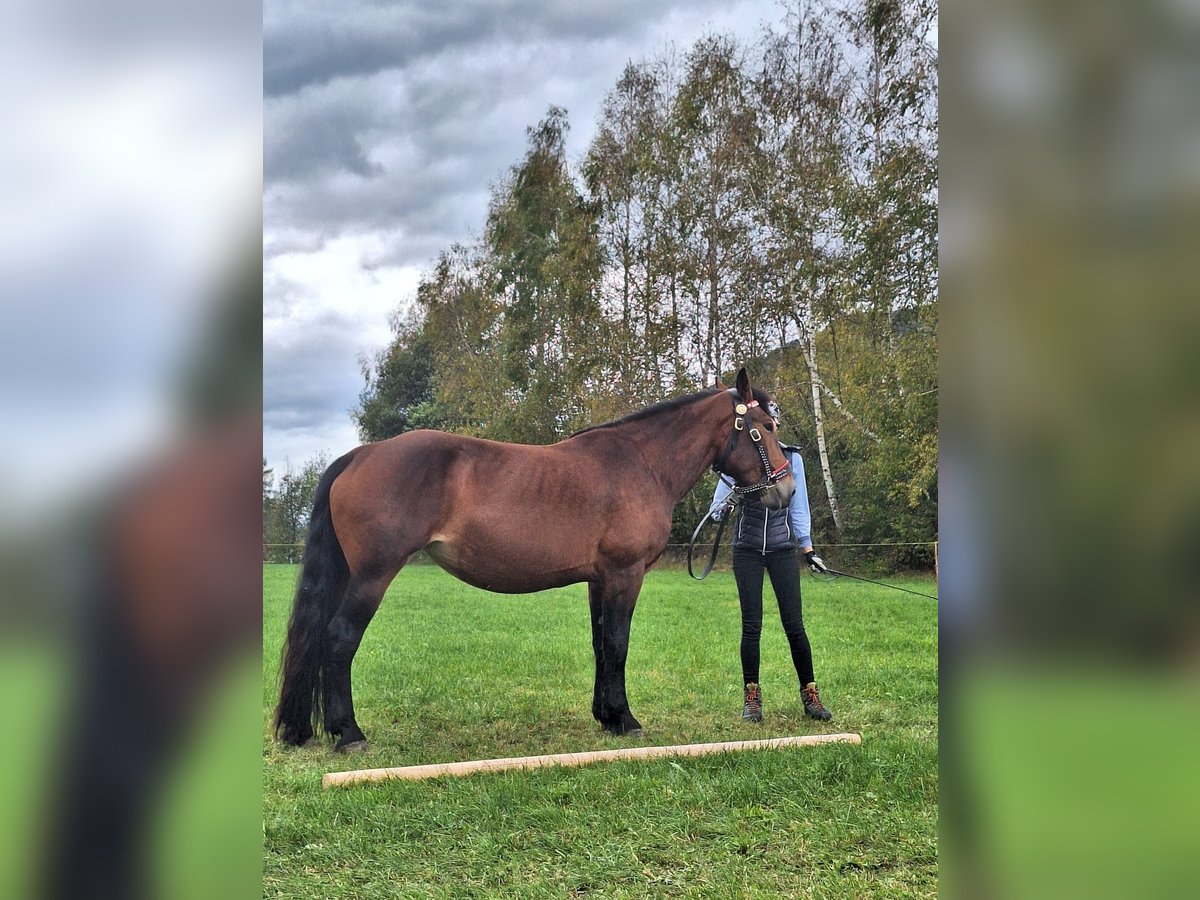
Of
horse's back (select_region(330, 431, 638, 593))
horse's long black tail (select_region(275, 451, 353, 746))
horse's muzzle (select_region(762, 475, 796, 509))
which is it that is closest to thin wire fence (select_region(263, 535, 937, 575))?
horse's muzzle (select_region(762, 475, 796, 509))

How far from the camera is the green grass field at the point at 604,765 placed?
9.31 feet

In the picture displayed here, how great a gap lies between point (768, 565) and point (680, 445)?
2.68 feet

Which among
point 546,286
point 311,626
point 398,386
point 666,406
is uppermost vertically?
point 546,286

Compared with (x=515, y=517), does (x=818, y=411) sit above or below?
above

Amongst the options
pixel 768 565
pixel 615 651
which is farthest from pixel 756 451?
pixel 615 651

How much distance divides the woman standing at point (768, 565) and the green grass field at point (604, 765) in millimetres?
317

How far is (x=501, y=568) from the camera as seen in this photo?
13.9 ft

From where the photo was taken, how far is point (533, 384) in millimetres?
4809

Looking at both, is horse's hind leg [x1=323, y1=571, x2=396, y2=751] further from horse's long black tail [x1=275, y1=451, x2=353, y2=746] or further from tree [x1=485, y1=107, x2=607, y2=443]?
tree [x1=485, y1=107, x2=607, y2=443]

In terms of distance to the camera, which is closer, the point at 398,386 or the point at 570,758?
the point at 570,758

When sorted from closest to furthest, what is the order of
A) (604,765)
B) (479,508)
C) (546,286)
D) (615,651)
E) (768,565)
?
(604,765), (479,508), (615,651), (768,565), (546,286)

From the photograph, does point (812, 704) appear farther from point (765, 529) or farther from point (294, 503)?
point (294, 503)
